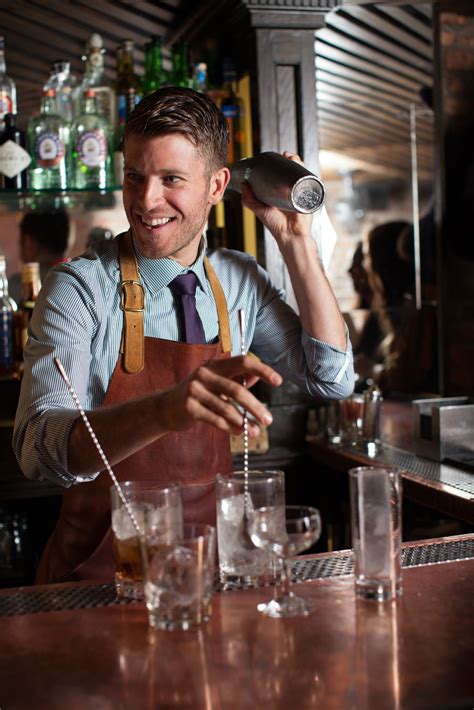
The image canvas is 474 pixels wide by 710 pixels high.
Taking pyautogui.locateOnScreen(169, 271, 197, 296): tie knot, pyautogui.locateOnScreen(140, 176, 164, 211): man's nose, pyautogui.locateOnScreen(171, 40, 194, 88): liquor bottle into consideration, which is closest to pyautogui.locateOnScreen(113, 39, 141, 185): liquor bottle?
pyautogui.locateOnScreen(171, 40, 194, 88): liquor bottle

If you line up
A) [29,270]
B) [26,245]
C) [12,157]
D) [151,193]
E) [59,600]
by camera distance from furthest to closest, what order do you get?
[26,245], [29,270], [12,157], [151,193], [59,600]

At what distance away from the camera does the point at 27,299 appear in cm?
296

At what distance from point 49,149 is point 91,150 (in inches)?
5.0

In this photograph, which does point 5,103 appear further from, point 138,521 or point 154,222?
point 138,521

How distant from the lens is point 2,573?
286cm

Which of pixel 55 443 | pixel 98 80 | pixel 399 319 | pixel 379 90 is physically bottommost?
pixel 55 443

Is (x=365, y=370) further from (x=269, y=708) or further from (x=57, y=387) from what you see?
(x=269, y=708)

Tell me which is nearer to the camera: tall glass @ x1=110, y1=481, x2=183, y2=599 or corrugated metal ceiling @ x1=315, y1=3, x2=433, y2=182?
tall glass @ x1=110, y1=481, x2=183, y2=599

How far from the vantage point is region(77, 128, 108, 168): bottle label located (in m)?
2.83

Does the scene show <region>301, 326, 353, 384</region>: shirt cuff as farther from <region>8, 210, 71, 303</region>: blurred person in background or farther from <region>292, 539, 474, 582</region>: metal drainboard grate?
<region>8, 210, 71, 303</region>: blurred person in background

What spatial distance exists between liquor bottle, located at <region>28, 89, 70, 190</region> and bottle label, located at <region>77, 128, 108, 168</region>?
6 cm

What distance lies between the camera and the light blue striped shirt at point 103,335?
1.79 metres

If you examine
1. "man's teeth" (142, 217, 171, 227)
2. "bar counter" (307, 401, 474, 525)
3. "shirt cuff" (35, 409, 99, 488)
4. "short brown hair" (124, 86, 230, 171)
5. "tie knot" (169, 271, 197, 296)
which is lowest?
"bar counter" (307, 401, 474, 525)

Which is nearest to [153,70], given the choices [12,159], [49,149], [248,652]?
[49,149]
